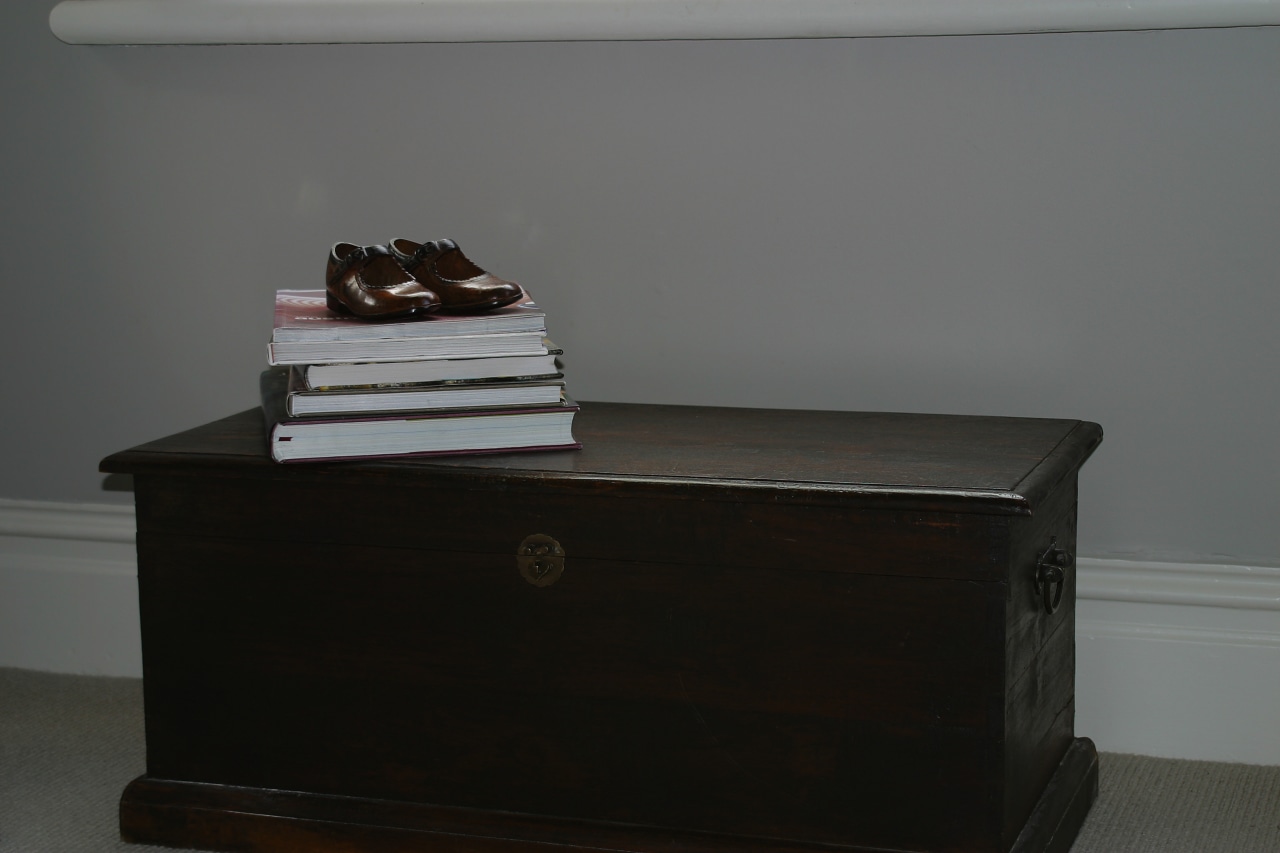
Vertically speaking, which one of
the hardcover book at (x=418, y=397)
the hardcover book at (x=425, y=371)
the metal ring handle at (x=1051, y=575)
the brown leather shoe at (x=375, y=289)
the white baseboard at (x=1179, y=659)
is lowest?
the white baseboard at (x=1179, y=659)

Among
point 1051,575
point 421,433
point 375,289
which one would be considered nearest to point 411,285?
point 375,289

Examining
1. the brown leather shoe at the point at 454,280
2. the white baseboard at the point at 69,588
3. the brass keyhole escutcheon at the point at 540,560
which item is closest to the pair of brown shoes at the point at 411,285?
the brown leather shoe at the point at 454,280

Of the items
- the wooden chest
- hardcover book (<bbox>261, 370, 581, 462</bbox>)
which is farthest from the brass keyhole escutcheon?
hardcover book (<bbox>261, 370, 581, 462</bbox>)

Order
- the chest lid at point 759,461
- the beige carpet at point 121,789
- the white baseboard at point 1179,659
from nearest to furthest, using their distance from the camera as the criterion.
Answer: the chest lid at point 759,461, the beige carpet at point 121,789, the white baseboard at point 1179,659

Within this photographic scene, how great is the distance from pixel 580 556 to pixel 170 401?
2.79 feet

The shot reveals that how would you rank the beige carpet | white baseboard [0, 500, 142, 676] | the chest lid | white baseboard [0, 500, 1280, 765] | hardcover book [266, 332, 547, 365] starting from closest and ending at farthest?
the chest lid, hardcover book [266, 332, 547, 365], the beige carpet, white baseboard [0, 500, 1280, 765], white baseboard [0, 500, 142, 676]

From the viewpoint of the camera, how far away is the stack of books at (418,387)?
1330 mm

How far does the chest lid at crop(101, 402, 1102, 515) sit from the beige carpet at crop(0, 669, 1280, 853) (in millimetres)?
412

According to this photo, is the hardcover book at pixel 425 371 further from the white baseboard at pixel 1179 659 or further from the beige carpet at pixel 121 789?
the white baseboard at pixel 1179 659

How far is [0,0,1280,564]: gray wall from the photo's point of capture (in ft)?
5.11

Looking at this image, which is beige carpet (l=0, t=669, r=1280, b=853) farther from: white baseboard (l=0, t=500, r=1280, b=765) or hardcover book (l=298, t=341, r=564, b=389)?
hardcover book (l=298, t=341, r=564, b=389)

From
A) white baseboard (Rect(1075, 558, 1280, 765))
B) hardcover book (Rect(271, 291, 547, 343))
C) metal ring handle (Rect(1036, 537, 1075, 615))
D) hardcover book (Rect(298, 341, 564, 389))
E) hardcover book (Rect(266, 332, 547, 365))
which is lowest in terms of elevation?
white baseboard (Rect(1075, 558, 1280, 765))

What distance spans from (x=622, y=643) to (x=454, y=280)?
1.33 feet

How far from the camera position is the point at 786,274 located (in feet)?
5.50
